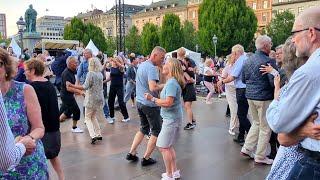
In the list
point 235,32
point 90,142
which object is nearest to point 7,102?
point 90,142

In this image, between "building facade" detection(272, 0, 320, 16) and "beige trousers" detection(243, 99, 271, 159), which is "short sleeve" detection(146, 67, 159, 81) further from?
"building facade" detection(272, 0, 320, 16)

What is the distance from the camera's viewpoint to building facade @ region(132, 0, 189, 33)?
4135 inches

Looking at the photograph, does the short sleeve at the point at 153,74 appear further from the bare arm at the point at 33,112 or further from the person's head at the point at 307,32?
the person's head at the point at 307,32

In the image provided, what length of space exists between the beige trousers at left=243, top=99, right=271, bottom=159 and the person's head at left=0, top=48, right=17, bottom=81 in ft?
13.5

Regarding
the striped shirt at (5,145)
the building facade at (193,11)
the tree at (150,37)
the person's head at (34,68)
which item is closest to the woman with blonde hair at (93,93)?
the person's head at (34,68)

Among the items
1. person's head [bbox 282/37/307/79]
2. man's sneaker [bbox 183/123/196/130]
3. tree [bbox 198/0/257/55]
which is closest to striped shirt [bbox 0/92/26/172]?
person's head [bbox 282/37/307/79]

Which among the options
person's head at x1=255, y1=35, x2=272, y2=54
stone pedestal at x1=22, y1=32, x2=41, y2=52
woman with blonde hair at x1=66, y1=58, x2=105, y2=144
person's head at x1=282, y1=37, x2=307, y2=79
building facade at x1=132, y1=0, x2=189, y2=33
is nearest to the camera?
person's head at x1=282, y1=37, x2=307, y2=79

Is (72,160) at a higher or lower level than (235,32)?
lower

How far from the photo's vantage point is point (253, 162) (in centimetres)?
614

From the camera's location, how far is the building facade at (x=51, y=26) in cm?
14688

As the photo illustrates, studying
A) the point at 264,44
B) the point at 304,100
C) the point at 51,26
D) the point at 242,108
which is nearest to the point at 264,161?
the point at 242,108

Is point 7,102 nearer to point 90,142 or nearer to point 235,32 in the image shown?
point 90,142

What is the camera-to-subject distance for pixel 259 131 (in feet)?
19.9

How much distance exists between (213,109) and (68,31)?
2357 inches
